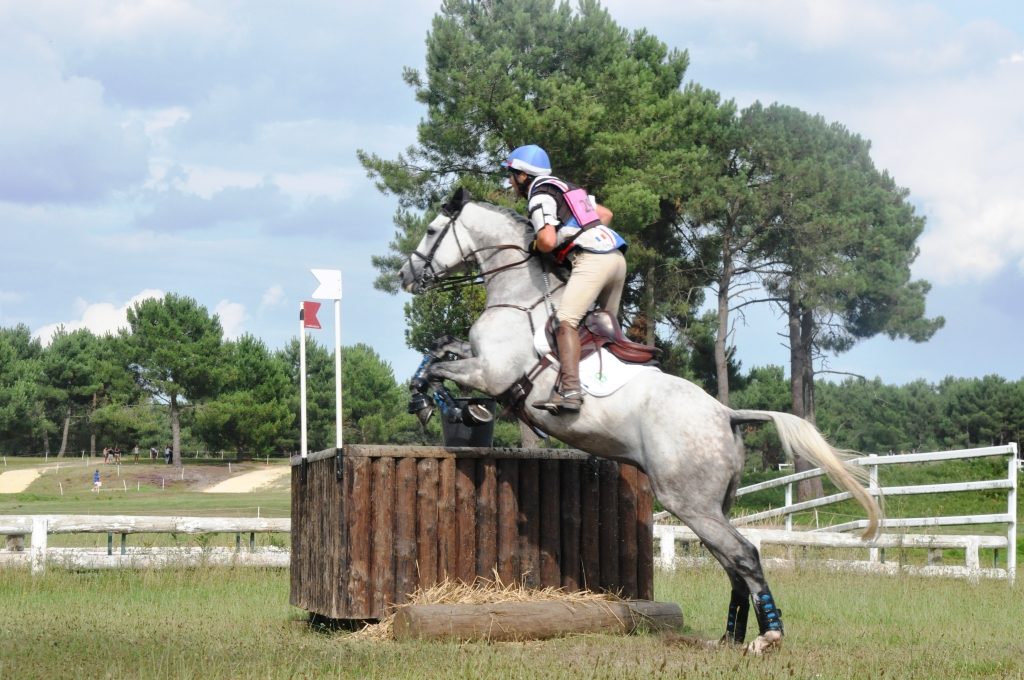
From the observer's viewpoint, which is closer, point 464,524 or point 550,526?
point 464,524

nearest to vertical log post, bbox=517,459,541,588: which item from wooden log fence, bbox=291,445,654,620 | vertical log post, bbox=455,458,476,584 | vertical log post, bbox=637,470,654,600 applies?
wooden log fence, bbox=291,445,654,620

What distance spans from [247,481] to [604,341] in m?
49.3

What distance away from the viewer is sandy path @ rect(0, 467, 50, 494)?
161 feet

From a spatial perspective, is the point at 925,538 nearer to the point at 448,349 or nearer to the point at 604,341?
the point at 604,341

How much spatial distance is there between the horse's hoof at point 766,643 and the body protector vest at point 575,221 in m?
2.64

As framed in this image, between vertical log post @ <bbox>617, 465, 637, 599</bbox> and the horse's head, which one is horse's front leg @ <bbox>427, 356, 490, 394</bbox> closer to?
the horse's head

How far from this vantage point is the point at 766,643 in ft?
22.1

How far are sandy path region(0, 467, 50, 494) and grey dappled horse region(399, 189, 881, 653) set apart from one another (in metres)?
45.3

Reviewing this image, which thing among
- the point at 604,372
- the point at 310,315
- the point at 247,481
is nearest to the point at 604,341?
the point at 604,372

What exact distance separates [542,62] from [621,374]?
23.3 meters

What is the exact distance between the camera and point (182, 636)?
7.36 meters

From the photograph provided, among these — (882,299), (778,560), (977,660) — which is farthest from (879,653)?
(882,299)

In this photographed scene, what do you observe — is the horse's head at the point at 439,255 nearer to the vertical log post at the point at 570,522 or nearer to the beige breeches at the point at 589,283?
the beige breeches at the point at 589,283

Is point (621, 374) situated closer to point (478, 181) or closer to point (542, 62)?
point (478, 181)
